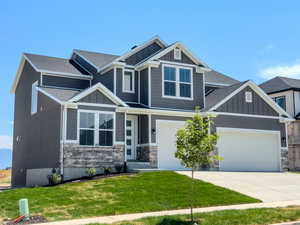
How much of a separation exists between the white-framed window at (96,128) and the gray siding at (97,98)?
0.57m

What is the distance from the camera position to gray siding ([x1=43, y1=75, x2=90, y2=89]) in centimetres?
2491

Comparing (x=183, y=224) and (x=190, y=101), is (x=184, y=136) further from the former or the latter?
(x=190, y=101)

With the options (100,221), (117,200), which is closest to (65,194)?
(117,200)

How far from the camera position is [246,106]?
2612 cm

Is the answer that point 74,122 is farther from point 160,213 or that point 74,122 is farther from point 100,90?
point 160,213

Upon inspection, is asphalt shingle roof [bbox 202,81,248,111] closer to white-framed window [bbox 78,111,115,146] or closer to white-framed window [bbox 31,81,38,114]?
white-framed window [bbox 78,111,115,146]

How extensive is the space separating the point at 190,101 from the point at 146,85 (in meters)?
3.00

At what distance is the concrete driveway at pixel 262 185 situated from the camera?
54.9 ft

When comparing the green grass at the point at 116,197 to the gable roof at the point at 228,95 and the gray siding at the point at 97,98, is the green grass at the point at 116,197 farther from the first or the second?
the gable roof at the point at 228,95

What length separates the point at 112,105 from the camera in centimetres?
2172

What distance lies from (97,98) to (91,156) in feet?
9.69

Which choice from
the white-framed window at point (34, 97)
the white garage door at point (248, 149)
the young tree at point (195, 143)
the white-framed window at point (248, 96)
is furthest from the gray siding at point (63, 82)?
the young tree at point (195, 143)

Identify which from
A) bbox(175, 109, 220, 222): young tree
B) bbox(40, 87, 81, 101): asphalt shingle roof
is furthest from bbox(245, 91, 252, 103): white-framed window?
bbox(175, 109, 220, 222): young tree

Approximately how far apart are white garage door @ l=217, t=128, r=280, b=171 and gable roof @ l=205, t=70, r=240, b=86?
470 cm
